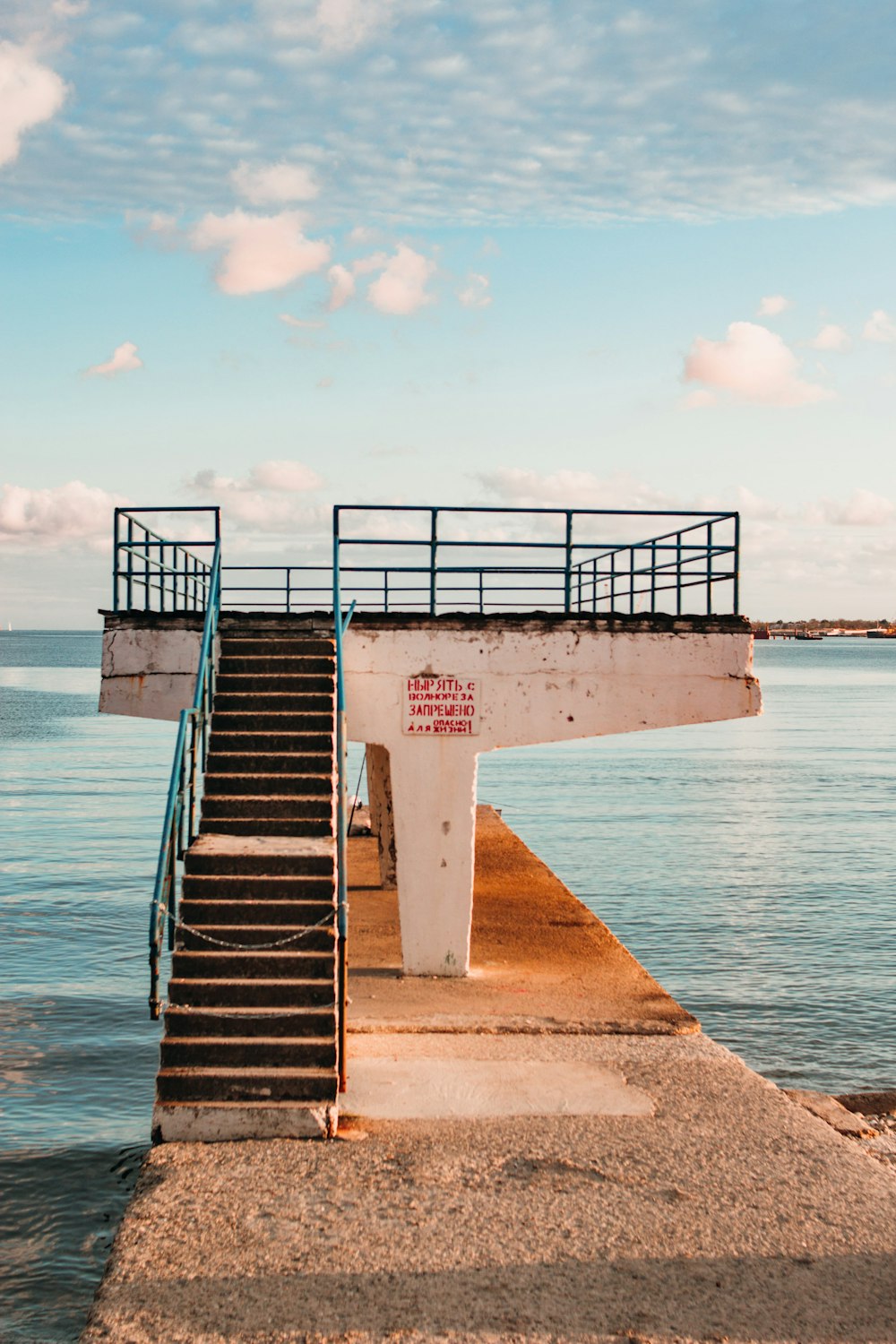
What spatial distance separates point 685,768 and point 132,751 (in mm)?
27192

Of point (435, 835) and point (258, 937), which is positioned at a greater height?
point (435, 835)

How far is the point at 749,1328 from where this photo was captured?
6617mm

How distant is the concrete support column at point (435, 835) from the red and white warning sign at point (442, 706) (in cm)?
13

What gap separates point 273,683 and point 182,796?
8.54 ft

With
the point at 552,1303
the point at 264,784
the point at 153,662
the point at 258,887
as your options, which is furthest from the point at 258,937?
the point at 153,662

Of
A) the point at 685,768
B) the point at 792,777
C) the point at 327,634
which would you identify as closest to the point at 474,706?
the point at 327,634

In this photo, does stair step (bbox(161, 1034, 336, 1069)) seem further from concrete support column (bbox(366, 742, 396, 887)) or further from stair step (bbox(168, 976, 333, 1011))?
concrete support column (bbox(366, 742, 396, 887))

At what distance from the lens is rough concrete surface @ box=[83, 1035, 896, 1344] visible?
6.68m

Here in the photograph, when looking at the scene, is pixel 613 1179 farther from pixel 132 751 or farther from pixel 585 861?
pixel 132 751

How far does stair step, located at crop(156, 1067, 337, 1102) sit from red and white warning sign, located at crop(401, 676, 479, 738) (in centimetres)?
512

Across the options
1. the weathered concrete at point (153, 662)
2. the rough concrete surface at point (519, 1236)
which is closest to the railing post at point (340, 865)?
the rough concrete surface at point (519, 1236)

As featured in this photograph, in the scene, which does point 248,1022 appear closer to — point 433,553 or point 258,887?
point 258,887

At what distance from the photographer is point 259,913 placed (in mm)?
10469

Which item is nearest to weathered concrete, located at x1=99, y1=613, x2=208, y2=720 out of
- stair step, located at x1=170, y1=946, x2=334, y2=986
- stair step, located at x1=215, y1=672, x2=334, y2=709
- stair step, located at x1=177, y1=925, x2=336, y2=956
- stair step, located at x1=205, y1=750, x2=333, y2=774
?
stair step, located at x1=215, y1=672, x2=334, y2=709
